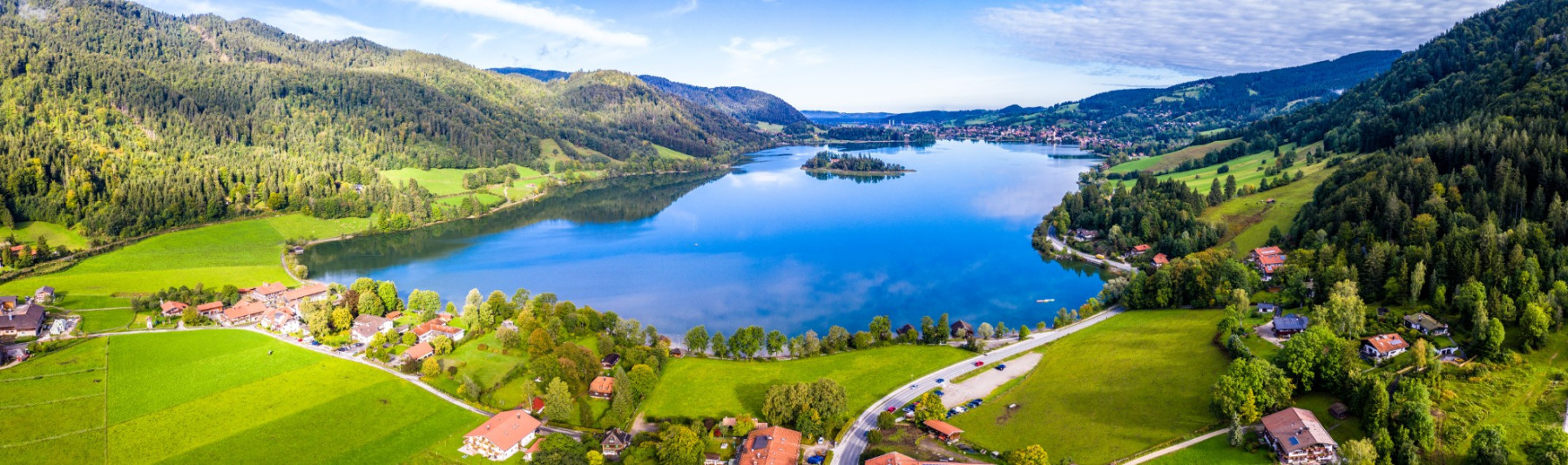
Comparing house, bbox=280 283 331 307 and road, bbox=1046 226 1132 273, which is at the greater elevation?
house, bbox=280 283 331 307

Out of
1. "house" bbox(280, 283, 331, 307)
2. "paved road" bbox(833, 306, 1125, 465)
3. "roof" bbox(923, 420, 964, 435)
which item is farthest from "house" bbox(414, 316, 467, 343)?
"roof" bbox(923, 420, 964, 435)

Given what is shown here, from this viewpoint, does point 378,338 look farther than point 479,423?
Yes

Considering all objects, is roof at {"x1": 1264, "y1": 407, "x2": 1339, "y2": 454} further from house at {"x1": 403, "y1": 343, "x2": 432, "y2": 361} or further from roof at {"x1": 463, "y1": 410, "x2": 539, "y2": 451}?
house at {"x1": 403, "y1": 343, "x2": 432, "y2": 361}

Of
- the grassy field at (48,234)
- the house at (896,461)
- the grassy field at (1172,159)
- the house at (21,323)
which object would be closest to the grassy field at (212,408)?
the house at (21,323)

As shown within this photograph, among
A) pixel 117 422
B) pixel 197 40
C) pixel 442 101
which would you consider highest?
pixel 197 40

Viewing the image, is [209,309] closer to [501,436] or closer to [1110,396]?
[501,436]

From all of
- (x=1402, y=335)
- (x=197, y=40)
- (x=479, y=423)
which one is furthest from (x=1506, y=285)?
(x=197, y=40)

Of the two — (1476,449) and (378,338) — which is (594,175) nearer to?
(378,338)
